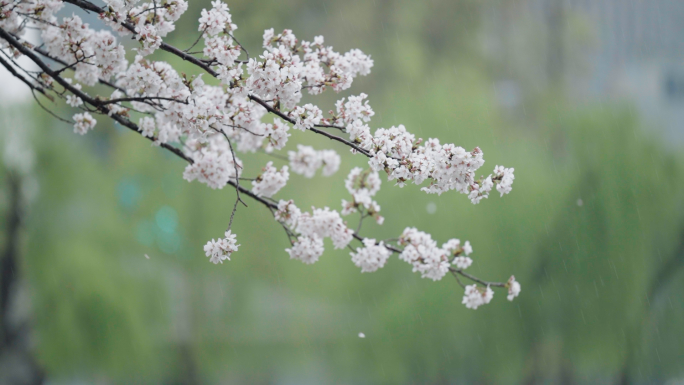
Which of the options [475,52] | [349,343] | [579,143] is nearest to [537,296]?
[579,143]

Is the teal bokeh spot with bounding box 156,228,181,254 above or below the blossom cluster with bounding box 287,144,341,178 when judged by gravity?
above

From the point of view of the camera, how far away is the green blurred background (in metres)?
6.93

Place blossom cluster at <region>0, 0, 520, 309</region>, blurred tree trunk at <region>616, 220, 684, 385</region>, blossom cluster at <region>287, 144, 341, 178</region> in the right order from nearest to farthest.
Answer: blossom cluster at <region>0, 0, 520, 309</region> → blossom cluster at <region>287, 144, 341, 178</region> → blurred tree trunk at <region>616, 220, 684, 385</region>

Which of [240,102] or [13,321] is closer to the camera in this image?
[240,102]

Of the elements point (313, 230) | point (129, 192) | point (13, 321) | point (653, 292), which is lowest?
point (313, 230)

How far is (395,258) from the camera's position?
7188mm

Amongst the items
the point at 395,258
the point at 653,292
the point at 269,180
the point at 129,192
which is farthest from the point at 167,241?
the point at 653,292

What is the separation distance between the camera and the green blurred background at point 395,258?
6.93 meters

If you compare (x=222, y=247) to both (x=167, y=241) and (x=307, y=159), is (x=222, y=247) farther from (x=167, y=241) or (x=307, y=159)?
(x=167, y=241)

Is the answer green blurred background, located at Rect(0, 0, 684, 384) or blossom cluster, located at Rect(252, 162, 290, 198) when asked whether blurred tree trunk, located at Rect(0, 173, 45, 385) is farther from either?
blossom cluster, located at Rect(252, 162, 290, 198)

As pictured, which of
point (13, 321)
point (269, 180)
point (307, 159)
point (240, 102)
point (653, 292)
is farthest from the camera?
point (13, 321)

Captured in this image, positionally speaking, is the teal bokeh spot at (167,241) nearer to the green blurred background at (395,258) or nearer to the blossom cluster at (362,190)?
the green blurred background at (395,258)

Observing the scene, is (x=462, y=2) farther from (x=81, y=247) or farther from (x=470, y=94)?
(x=81, y=247)

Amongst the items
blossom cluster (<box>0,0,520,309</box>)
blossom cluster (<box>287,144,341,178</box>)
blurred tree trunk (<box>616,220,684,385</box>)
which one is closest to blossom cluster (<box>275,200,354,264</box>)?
blossom cluster (<box>0,0,520,309</box>)
